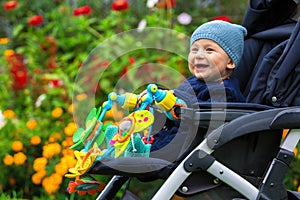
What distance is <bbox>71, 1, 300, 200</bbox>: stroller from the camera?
2672 millimetres

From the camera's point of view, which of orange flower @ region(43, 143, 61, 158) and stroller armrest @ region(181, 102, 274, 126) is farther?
orange flower @ region(43, 143, 61, 158)

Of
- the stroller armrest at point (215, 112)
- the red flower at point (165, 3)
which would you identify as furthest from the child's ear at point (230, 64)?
the red flower at point (165, 3)

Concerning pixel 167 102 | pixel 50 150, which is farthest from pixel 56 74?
pixel 167 102

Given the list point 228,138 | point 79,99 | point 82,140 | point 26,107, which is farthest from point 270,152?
point 26,107

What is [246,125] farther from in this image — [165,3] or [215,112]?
[165,3]

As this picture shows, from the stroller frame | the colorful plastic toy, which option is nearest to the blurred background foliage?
the colorful plastic toy

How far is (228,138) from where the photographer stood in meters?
2.67

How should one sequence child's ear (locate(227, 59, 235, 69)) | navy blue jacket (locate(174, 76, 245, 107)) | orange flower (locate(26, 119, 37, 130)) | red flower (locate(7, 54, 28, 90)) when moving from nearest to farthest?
1. navy blue jacket (locate(174, 76, 245, 107))
2. child's ear (locate(227, 59, 235, 69))
3. orange flower (locate(26, 119, 37, 130))
4. red flower (locate(7, 54, 28, 90))

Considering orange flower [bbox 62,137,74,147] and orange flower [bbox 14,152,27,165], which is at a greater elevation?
orange flower [bbox 62,137,74,147]

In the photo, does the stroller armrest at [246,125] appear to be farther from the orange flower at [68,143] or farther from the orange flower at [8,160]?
the orange flower at [8,160]

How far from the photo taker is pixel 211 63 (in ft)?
9.87

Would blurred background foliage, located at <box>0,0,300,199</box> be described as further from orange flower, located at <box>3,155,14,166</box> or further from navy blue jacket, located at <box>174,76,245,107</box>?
navy blue jacket, located at <box>174,76,245,107</box>

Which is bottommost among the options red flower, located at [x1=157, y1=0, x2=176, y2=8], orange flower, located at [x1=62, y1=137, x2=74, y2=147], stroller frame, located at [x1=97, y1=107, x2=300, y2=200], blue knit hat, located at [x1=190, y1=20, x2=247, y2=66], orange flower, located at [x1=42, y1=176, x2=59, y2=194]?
orange flower, located at [x1=42, y1=176, x2=59, y2=194]

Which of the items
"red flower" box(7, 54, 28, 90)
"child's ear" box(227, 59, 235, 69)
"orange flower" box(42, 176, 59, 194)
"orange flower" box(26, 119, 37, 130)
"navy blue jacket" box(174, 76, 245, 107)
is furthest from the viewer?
"red flower" box(7, 54, 28, 90)
